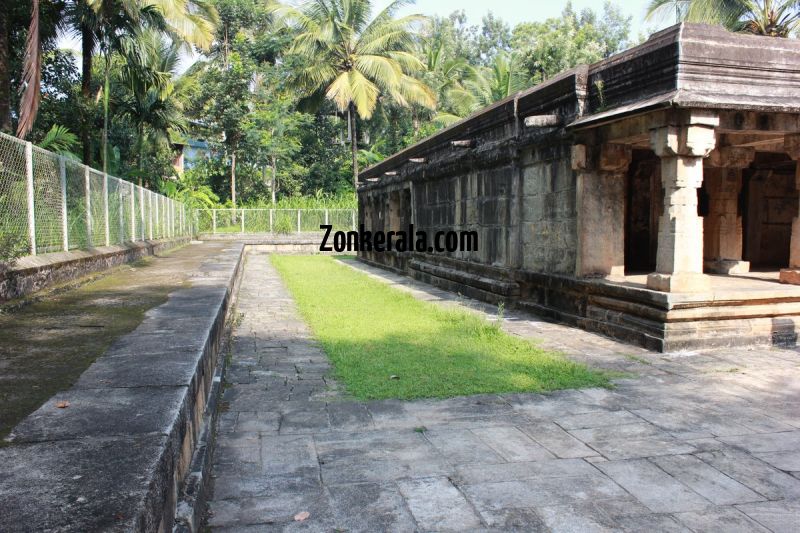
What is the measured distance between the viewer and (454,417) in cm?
431

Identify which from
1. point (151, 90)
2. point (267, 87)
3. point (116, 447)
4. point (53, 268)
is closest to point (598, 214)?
point (53, 268)

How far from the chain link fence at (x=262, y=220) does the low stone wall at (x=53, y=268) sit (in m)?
17.3

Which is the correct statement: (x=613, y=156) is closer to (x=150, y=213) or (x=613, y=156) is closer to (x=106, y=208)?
(x=106, y=208)

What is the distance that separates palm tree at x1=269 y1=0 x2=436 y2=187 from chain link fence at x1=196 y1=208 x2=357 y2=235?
318cm

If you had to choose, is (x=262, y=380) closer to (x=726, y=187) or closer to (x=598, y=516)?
(x=598, y=516)

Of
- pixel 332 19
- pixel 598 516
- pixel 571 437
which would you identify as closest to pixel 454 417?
pixel 571 437

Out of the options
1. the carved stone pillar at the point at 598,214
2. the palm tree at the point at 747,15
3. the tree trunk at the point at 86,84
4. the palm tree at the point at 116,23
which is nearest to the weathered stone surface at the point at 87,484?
the carved stone pillar at the point at 598,214

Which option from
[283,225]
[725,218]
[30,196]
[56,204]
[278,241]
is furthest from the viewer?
[283,225]

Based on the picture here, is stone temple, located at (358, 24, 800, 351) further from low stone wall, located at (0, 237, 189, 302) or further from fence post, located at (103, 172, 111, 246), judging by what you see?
fence post, located at (103, 172, 111, 246)

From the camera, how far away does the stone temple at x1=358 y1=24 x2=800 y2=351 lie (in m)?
6.36

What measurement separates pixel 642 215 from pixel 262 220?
1991 centimetres

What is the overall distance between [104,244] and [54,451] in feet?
26.6

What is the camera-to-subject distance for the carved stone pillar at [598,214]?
299 inches

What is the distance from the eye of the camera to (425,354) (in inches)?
243
